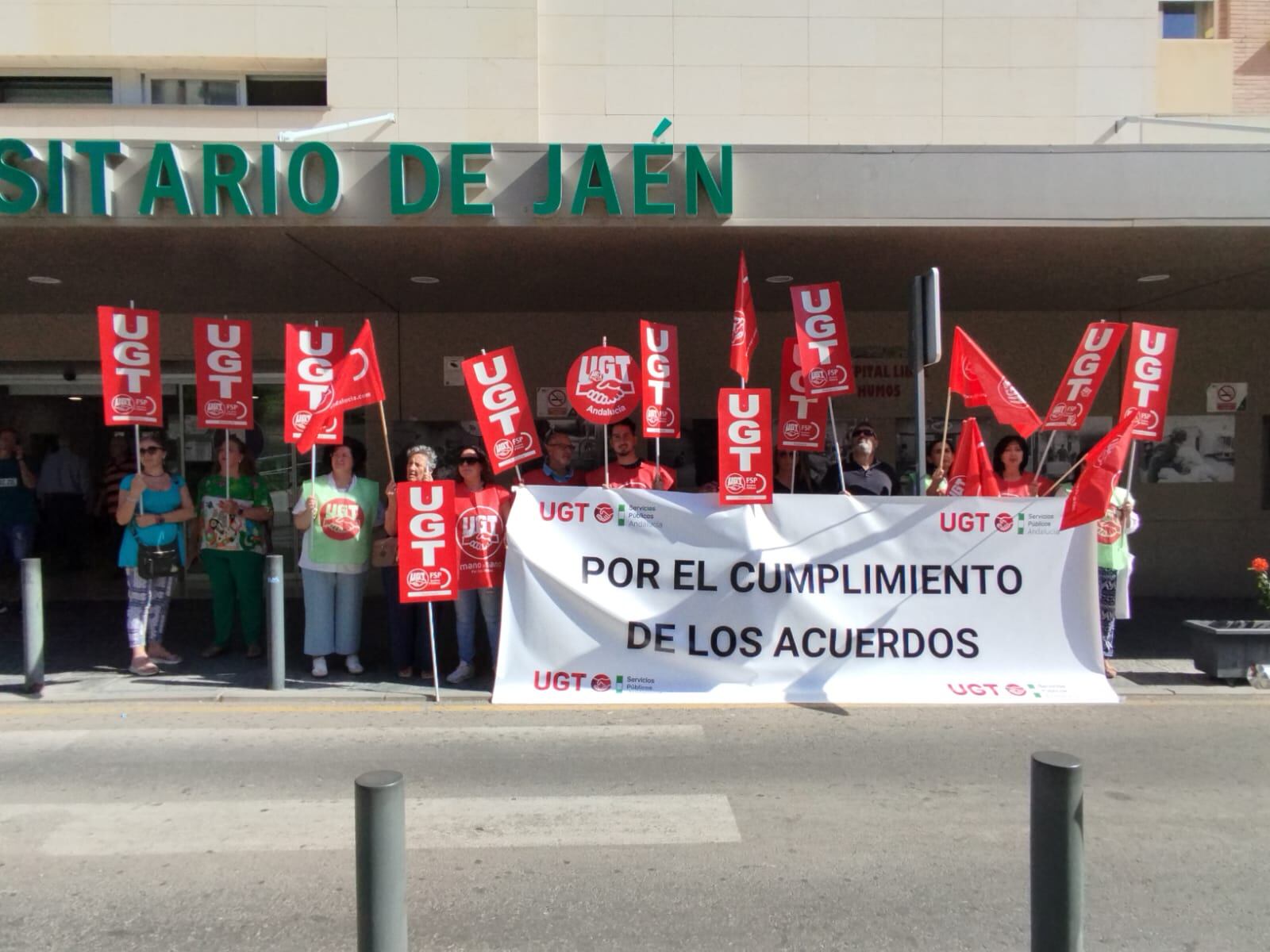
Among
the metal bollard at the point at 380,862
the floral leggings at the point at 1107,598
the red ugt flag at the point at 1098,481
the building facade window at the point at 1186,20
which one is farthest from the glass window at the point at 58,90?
the building facade window at the point at 1186,20

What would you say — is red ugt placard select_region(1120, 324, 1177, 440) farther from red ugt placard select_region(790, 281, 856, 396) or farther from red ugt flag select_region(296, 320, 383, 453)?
red ugt flag select_region(296, 320, 383, 453)

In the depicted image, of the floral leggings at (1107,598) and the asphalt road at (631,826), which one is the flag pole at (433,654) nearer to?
the asphalt road at (631,826)

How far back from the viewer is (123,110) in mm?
10922

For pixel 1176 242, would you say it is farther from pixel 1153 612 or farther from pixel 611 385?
pixel 611 385

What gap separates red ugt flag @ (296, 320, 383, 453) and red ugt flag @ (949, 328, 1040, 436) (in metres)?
4.46

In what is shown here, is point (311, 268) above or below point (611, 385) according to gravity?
above

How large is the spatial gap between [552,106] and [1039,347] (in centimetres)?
671

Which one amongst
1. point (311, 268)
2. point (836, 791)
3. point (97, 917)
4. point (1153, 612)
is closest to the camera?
point (97, 917)

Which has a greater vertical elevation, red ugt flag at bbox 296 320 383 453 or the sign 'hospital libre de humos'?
the sign 'hospital libre de humos'

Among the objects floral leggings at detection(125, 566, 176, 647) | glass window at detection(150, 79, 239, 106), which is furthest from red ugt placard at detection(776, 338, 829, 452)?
glass window at detection(150, 79, 239, 106)

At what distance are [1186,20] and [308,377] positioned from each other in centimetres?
1151

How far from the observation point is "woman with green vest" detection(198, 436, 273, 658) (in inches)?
316

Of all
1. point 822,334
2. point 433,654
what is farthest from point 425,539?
point 822,334

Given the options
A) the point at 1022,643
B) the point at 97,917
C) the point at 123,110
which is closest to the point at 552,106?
the point at 123,110
